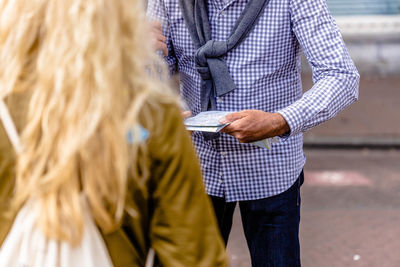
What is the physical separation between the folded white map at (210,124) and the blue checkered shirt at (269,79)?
0.09 meters

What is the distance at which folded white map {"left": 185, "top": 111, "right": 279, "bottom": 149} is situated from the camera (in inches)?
90.2

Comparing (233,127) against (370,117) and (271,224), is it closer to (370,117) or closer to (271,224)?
(271,224)

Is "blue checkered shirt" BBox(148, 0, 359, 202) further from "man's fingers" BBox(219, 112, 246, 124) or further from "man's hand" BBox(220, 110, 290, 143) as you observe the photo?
"man's fingers" BBox(219, 112, 246, 124)

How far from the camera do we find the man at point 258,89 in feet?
8.09

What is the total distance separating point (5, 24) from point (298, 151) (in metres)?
1.55

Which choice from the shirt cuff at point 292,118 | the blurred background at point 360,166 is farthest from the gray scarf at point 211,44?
the blurred background at point 360,166

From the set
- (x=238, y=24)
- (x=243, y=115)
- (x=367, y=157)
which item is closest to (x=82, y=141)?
(x=243, y=115)

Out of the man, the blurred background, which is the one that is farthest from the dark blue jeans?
the blurred background

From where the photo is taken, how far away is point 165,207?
4.72 feet

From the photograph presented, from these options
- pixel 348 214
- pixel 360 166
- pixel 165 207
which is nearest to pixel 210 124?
pixel 165 207

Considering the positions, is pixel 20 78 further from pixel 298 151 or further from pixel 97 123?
pixel 298 151

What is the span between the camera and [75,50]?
1318 millimetres

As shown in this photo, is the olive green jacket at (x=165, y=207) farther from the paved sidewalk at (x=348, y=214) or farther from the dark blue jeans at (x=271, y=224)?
the paved sidewalk at (x=348, y=214)

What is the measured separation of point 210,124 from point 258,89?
32cm
